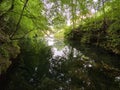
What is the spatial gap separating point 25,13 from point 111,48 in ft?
39.7

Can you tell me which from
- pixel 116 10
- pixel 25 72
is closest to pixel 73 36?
pixel 116 10

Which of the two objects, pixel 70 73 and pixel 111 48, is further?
pixel 111 48

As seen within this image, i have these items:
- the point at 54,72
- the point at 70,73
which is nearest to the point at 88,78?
the point at 70,73

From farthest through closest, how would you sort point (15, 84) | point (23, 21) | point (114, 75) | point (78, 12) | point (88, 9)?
point (78, 12) → point (88, 9) → point (23, 21) → point (114, 75) → point (15, 84)

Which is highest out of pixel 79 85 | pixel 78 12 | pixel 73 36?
pixel 78 12

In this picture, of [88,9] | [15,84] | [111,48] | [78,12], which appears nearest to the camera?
[15,84]

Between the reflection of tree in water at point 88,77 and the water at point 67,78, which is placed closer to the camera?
the water at point 67,78

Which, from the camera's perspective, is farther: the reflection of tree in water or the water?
the reflection of tree in water

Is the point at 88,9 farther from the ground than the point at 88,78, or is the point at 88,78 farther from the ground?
the point at 88,9

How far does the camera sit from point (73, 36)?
152ft

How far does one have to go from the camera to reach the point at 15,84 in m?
11.2

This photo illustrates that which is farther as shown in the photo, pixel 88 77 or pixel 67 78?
pixel 88 77

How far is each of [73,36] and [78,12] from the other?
5.00 metres

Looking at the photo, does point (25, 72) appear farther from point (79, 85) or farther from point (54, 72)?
point (79, 85)
